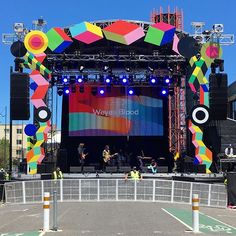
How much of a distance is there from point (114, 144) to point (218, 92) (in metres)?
10.9

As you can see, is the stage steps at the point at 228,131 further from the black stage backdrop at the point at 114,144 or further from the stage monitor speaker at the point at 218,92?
the stage monitor speaker at the point at 218,92

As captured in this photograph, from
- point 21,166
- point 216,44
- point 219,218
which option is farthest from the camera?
point 21,166

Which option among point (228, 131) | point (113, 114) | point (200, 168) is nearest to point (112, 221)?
point (200, 168)

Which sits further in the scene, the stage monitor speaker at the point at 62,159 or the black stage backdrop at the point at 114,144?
the black stage backdrop at the point at 114,144

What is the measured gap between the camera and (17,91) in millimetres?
28734

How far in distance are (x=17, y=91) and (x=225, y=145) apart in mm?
21013

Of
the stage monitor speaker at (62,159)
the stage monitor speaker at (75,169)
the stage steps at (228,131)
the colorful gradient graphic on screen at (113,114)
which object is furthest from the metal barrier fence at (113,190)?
the stage steps at (228,131)

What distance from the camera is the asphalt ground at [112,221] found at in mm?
12891

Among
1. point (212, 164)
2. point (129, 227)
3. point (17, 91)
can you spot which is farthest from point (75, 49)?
point (129, 227)

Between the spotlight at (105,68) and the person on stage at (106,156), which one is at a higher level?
the spotlight at (105,68)

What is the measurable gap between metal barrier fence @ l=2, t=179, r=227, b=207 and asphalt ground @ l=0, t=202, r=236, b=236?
153cm

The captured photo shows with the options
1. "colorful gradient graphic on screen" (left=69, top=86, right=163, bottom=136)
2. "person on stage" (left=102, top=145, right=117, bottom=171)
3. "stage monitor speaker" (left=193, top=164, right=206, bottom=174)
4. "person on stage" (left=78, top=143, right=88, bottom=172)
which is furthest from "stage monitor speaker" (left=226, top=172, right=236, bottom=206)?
"colorful gradient graphic on screen" (left=69, top=86, right=163, bottom=136)

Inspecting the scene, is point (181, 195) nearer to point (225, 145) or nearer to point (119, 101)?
point (119, 101)

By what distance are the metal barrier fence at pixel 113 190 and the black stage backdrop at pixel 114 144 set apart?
14.0 m
